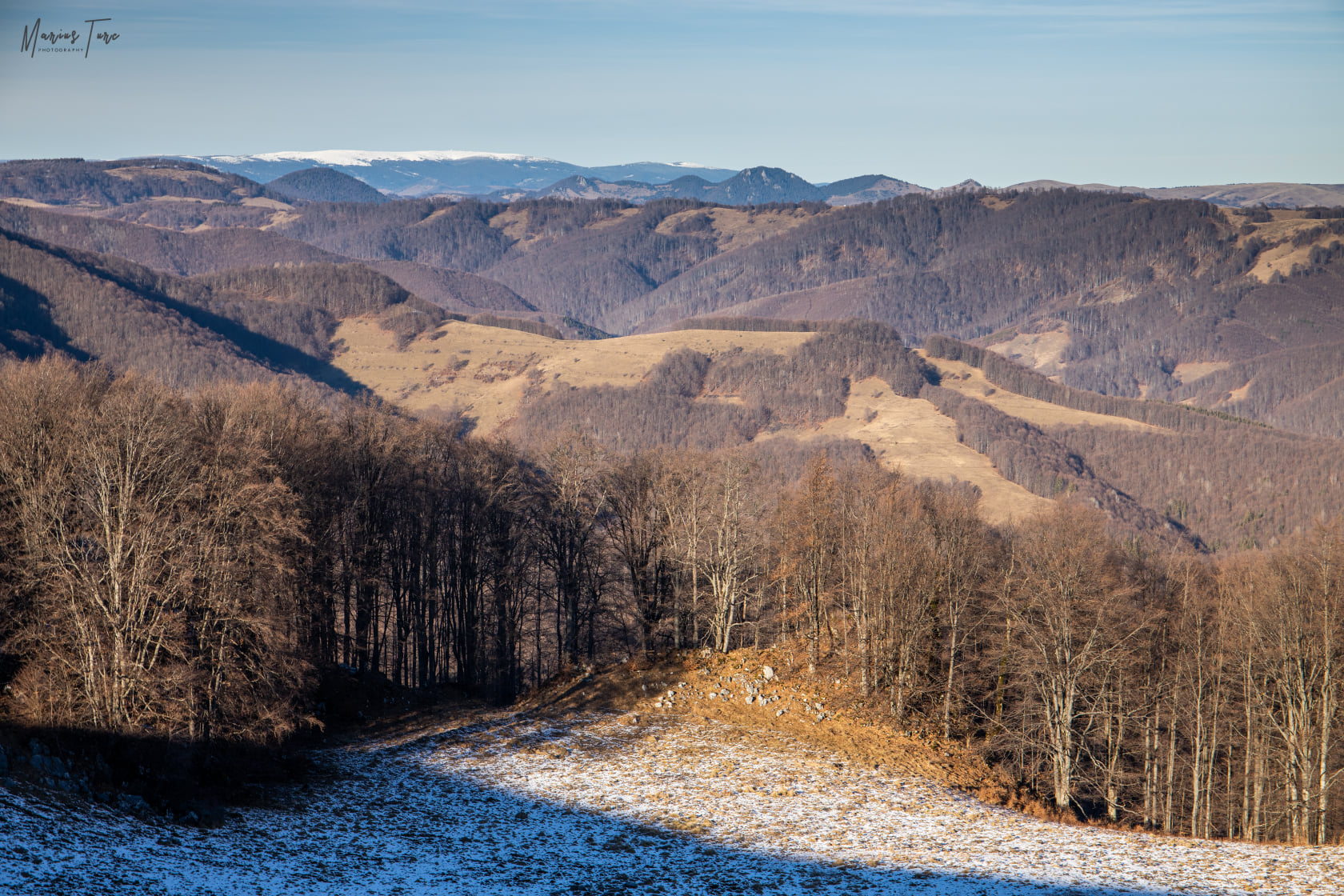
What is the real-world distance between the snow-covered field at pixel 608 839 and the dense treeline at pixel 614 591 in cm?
458

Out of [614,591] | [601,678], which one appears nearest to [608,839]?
[601,678]

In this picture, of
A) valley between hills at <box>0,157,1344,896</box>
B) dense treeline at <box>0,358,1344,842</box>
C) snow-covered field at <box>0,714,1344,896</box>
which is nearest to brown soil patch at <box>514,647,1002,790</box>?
valley between hills at <box>0,157,1344,896</box>

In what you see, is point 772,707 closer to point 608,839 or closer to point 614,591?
point 608,839

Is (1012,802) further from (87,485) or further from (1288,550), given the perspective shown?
(87,485)

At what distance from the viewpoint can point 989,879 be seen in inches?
1166

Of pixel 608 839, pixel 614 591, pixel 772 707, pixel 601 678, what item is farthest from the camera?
pixel 614 591

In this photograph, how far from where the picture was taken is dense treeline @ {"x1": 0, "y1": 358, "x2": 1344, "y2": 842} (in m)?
33.1

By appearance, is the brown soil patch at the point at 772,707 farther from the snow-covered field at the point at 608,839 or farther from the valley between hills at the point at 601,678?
the snow-covered field at the point at 608,839

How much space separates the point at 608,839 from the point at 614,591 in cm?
2981

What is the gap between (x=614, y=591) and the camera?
62.1m

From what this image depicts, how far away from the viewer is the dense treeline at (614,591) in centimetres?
3306

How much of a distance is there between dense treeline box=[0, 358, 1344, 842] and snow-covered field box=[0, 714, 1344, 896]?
4.58 metres

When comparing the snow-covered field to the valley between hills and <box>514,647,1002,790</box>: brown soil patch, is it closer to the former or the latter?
the valley between hills

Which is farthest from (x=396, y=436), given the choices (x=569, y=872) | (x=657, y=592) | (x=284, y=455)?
(x=569, y=872)
